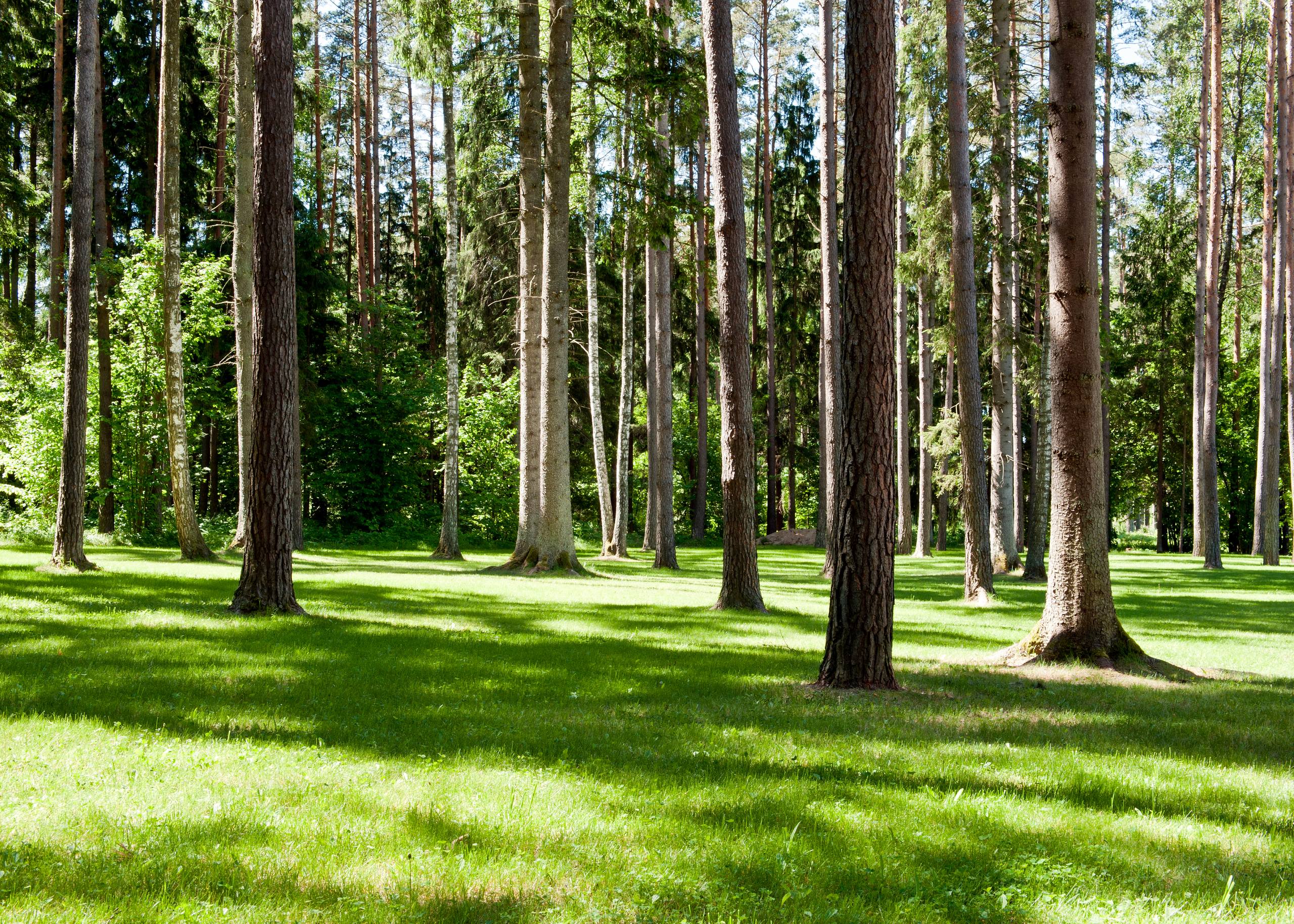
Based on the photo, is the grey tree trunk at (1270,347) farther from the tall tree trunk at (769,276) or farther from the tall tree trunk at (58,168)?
the tall tree trunk at (58,168)

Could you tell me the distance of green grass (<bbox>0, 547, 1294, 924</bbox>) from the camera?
10.9 feet

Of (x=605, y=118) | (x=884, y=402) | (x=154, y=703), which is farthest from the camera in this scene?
(x=605, y=118)

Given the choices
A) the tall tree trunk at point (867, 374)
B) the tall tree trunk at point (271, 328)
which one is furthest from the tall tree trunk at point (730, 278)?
the tall tree trunk at point (271, 328)

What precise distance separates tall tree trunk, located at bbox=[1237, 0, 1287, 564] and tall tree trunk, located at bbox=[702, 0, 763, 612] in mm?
20819

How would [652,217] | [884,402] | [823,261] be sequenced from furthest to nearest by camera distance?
[823,261] < [652,217] < [884,402]

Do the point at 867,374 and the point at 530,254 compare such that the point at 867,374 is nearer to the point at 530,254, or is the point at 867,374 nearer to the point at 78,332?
the point at 78,332

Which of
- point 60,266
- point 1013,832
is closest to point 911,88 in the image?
point 1013,832

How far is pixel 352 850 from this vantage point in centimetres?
361

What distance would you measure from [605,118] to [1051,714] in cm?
1249

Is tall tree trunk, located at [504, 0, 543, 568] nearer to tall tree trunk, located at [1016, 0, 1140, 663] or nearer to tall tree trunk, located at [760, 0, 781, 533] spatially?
tall tree trunk, located at [1016, 0, 1140, 663]

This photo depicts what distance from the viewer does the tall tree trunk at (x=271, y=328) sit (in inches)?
405

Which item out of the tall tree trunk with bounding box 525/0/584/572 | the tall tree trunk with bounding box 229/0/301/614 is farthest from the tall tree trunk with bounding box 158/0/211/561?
the tall tree trunk with bounding box 229/0/301/614

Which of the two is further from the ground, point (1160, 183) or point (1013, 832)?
point (1160, 183)

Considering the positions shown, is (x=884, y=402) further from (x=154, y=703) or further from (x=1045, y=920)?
(x=154, y=703)
